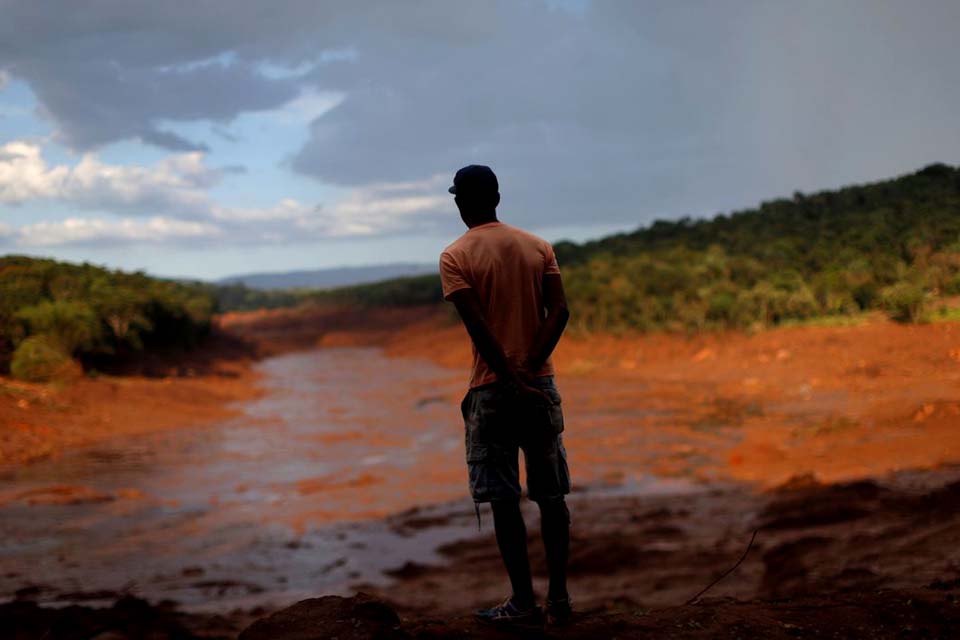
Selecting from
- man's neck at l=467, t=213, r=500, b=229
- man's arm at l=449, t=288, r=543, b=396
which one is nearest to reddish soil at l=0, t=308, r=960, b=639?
man's arm at l=449, t=288, r=543, b=396

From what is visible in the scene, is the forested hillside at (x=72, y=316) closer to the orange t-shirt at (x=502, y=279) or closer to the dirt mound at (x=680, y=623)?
the dirt mound at (x=680, y=623)

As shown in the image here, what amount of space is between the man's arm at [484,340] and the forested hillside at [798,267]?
1781 centimetres

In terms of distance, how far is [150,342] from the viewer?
86.5ft

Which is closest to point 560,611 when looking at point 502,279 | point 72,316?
point 502,279

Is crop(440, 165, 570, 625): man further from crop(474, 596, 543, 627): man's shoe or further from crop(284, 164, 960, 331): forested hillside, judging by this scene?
crop(284, 164, 960, 331): forested hillside

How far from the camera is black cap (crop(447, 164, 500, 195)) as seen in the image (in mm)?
3576

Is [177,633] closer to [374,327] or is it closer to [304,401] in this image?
[304,401]

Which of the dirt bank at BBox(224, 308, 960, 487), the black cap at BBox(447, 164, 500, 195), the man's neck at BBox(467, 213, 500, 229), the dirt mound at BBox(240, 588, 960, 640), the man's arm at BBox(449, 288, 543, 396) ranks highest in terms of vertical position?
the black cap at BBox(447, 164, 500, 195)

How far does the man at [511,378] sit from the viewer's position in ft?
11.3

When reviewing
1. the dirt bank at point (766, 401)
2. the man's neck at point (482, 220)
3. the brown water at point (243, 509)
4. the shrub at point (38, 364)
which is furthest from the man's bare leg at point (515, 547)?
the shrub at point (38, 364)

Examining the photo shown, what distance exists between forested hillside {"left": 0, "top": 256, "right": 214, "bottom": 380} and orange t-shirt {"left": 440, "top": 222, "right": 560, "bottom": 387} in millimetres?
17558

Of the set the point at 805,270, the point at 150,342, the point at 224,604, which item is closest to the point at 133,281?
the point at 150,342

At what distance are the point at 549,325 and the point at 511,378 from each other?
0.30 m

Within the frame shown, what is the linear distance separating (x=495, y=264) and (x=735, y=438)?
33.4ft
